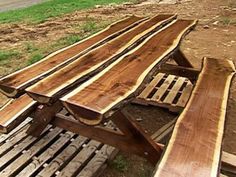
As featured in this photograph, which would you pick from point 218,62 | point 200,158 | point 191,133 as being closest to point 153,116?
point 218,62

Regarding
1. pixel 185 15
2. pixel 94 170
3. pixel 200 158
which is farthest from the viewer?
pixel 185 15

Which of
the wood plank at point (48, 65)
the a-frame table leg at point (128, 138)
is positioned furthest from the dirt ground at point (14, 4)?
the a-frame table leg at point (128, 138)

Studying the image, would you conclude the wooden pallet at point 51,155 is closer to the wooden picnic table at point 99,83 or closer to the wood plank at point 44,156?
the wood plank at point 44,156

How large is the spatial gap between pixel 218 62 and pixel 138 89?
1.52 metres

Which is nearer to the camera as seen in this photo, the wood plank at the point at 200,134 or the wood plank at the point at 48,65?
the wood plank at the point at 200,134

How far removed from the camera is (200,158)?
166 centimetres

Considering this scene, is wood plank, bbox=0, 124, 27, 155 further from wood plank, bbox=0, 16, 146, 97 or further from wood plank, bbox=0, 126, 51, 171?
wood plank, bbox=0, 16, 146, 97

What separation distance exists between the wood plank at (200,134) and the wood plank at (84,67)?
57 cm

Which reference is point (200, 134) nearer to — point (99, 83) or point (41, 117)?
point (99, 83)

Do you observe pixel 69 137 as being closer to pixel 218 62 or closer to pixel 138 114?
pixel 138 114

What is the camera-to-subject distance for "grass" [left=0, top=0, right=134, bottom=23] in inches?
321

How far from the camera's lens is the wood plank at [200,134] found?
157 centimetres

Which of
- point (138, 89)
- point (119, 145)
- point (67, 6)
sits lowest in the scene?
point (67, 6)

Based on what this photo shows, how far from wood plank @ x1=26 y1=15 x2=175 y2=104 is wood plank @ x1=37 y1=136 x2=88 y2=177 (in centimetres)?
77
